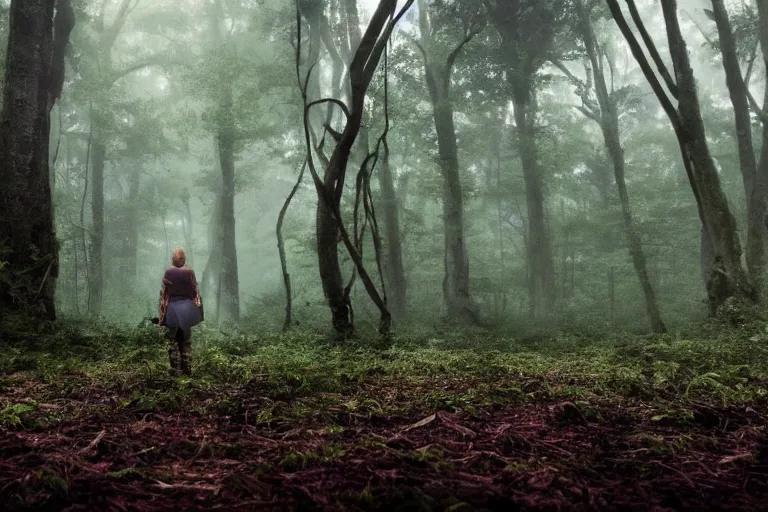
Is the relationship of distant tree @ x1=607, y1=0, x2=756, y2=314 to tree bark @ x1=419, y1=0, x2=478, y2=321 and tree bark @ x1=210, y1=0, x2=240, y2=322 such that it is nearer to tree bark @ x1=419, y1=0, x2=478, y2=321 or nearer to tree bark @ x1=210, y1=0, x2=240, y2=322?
tree bark @ x1=419, y1=0, x2=478, y2=321

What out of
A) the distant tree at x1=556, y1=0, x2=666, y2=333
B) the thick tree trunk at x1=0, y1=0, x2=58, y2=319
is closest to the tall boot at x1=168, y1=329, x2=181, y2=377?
the thick tree trunk at x1=0, y1=0, x2=58, y2=319

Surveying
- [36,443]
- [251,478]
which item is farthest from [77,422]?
[251,478]

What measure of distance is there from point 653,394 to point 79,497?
3.84 meters

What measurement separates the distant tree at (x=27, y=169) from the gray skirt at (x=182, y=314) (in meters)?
3.74

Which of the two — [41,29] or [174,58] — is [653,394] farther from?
[174,58]

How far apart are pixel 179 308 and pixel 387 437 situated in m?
4.01

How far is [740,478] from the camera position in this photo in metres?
2.18

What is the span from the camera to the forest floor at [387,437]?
199 centimetres

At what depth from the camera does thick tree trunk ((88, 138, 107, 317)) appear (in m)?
19.8

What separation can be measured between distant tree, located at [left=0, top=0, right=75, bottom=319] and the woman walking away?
364 centimetres

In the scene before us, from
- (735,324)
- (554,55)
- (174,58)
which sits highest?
(174,58)

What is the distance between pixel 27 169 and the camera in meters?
8.46

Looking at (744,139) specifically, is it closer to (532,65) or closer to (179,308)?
(532,65)

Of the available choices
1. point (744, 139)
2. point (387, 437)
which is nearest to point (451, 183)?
point (744, 139)
